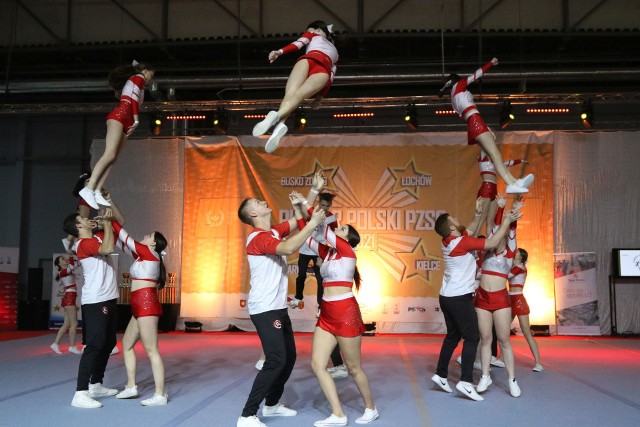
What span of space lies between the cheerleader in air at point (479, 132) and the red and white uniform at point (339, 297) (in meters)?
1.62

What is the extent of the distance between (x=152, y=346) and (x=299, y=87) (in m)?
2.52

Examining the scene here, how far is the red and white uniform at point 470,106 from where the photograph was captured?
6.04 m

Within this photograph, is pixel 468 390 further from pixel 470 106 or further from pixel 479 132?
pixel 470 106

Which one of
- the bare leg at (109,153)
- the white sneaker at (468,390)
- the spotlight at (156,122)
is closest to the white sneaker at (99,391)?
the bare leg at (109,153)

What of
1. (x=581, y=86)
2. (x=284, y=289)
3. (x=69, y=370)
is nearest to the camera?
(x=284, y=289)

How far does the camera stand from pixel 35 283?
47.0 ft

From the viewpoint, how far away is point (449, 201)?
12.8 meters

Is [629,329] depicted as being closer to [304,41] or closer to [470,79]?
[470,79]

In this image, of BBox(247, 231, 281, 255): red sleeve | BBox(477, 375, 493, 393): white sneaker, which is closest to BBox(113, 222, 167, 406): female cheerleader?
BBox(247, 231, 281, 255): red sleeve

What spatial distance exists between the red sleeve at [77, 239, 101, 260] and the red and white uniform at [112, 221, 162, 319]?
0.64 ft

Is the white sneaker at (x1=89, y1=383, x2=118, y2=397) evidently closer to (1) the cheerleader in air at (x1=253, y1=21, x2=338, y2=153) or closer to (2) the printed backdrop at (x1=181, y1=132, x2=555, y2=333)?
(1) the cheerleader in air at (x1=253, y1=21, x2=338, y2=153)

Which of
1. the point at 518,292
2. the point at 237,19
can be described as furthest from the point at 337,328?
the point at 237,19

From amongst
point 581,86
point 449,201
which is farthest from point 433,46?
point 581,86

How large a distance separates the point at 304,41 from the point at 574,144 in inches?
358
